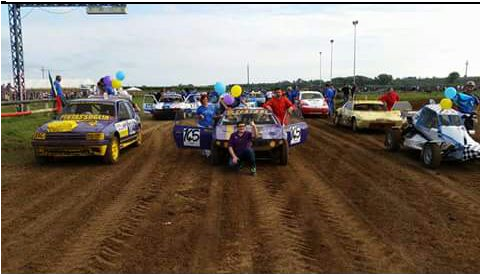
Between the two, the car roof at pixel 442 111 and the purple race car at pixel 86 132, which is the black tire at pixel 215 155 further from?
the car roof at pixel 442 111

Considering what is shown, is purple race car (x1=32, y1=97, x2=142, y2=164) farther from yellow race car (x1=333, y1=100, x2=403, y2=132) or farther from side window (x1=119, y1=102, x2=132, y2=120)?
yellow race car (x1=333, y1=100, x2=403, y2=132)

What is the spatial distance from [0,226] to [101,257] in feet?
6.40

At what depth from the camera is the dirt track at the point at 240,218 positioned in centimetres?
482

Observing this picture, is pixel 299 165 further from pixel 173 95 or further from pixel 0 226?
pixel 173 95

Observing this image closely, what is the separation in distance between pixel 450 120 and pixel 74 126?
28.0 feet

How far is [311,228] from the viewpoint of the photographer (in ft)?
19.4

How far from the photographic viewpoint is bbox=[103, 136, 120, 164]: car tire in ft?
34.4

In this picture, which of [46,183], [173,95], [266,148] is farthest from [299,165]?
[173,95]

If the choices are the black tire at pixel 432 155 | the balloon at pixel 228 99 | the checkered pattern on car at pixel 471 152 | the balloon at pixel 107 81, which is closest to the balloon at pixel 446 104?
the black tire at pixel 432 155

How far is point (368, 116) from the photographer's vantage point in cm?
1722

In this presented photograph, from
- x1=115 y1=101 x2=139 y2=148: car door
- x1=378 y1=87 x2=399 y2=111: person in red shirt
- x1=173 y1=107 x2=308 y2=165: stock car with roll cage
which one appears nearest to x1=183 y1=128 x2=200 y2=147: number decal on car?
x1=173 y1=107 x2=308 y2=165: stock car with roll cage

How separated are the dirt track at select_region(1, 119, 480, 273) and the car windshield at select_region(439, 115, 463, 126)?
3.14 feet

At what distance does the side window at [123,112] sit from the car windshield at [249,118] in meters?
2.82

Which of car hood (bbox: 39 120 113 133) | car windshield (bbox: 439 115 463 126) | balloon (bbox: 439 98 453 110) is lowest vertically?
car hood (bbox: 39 120 113 133)
